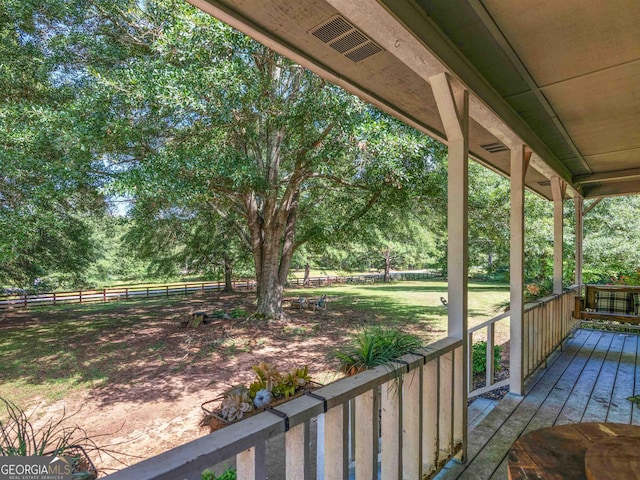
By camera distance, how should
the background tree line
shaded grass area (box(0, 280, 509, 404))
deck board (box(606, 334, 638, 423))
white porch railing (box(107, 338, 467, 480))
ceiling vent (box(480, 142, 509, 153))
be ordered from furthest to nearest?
shaded grass area (box(0, 280, 509, 404)) → the background tree line → ceiling vent (box(480, 142, 509, 153)) → deck board (box(606, 334, 638, 423)) → white porch railing (box(107, 338, 467, 480))

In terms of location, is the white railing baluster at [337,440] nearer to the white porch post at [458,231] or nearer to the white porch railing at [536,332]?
the white porch post at [458,231]

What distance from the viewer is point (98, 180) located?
6465mm

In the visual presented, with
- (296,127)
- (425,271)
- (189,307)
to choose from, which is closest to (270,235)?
(296,127)

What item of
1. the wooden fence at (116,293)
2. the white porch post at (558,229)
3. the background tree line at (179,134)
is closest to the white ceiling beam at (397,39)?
the white porch post at (558,229)

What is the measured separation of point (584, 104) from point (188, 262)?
50.1 ft

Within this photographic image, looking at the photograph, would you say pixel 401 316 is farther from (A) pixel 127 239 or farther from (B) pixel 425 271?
(B) pixel 425 271

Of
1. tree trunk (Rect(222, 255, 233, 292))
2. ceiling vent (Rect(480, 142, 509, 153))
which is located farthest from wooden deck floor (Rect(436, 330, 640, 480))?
tree trunk (Rect(222, 255, 233, 292))

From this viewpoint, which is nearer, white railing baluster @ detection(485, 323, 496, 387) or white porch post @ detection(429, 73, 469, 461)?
white porch post @ detection(429, 73, 469, 461)

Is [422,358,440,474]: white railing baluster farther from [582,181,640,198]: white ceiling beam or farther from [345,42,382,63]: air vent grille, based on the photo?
[582,181,640,198]: white ceiling beam

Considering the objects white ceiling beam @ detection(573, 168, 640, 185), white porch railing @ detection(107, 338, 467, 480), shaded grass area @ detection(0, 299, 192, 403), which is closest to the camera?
white porch railing @ detection(107, 338, 467, 480)

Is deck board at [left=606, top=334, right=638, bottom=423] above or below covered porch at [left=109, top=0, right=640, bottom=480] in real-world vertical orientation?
below

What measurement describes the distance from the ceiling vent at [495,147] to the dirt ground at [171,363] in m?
2.31

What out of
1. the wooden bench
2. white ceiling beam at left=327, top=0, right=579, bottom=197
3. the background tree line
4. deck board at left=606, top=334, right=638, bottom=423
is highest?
the background tree line

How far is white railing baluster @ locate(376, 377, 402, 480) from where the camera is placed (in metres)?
1.54
